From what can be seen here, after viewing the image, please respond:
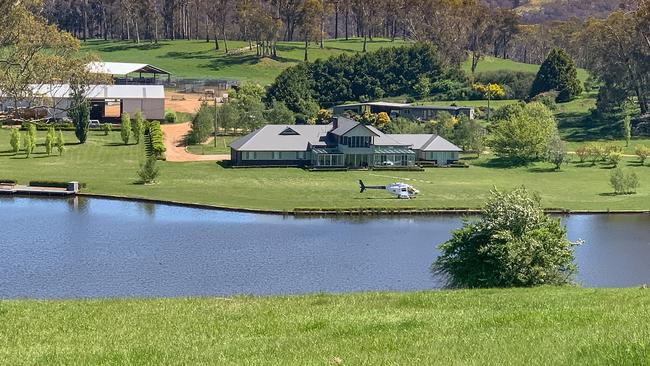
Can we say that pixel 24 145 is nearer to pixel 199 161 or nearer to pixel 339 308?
pixel 199 161

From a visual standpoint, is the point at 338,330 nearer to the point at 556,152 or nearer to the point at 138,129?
the point at 556,152

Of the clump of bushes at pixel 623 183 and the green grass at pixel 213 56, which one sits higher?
the green grass at pixel 213 56

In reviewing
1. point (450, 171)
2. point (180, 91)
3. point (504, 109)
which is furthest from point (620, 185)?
point (180, 91)

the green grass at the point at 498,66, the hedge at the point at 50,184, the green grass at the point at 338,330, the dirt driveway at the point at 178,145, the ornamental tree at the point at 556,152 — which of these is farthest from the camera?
the green grass at the point at 498,66

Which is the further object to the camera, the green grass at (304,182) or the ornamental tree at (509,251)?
the green grass at (304,182)

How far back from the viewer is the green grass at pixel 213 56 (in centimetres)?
12738

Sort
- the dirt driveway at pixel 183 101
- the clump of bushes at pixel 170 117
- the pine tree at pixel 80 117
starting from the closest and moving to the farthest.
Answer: the pine tree at pixel 80 117, the clump of bushes at pixel 170 117, the dirt driveway at pixel 183 101

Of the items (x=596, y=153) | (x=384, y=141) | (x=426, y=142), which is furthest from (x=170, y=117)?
(x=596, y=153)

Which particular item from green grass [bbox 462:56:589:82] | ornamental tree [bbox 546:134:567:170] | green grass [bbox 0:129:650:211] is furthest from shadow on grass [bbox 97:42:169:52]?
ornamental tree [bbox 546:134:567:170]

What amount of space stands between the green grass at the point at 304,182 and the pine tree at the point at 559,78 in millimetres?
28907

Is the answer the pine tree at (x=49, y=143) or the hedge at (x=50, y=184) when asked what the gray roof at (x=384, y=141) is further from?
the pine tree at (x=49, y=143)

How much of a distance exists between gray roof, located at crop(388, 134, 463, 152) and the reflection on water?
2098 cm

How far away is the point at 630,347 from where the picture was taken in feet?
45.4

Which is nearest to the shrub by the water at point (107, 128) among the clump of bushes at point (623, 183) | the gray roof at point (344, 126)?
the gray roof at point (344, 126)
